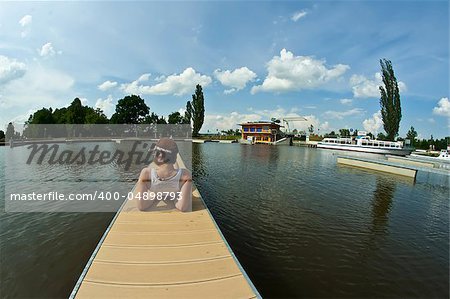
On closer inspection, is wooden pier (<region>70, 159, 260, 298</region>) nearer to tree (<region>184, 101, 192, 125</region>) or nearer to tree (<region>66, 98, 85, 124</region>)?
tree (<region>66, 98, 85, 124</region>)

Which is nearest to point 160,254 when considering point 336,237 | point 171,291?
point 171,291

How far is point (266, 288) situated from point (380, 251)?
4.91 meters

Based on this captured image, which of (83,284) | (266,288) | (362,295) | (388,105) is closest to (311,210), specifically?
(362,295)

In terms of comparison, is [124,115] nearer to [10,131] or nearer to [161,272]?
[10,131]

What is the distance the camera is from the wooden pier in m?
3.63

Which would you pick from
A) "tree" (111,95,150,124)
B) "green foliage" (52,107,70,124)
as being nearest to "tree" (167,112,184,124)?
"tree" (111,95,150,124)

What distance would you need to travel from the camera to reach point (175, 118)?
107m

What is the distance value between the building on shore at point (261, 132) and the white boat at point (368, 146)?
18.0 metres

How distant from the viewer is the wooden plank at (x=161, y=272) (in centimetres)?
388

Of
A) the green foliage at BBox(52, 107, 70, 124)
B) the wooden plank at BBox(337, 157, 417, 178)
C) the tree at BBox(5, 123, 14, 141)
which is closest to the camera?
the wooden plank at BBox(337, 157, 417, 178)

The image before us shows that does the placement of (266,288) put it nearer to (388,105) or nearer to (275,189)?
(275,189)

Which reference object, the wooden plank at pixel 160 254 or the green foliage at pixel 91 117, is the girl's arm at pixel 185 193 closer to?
the wooden plank at pixel 160 254

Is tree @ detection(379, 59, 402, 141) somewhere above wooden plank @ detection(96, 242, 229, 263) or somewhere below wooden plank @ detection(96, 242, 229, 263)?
above

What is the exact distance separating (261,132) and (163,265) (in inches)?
3260
